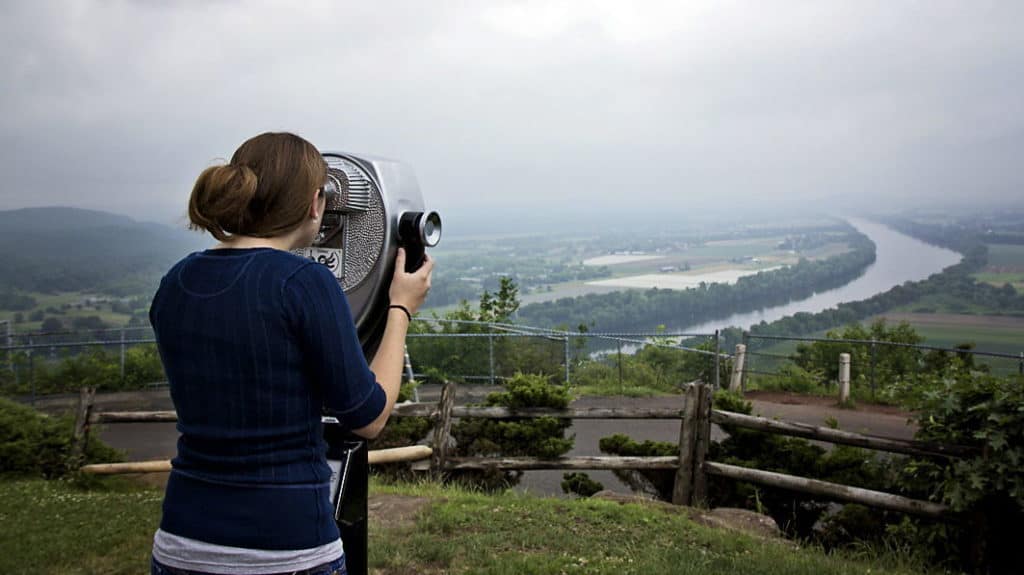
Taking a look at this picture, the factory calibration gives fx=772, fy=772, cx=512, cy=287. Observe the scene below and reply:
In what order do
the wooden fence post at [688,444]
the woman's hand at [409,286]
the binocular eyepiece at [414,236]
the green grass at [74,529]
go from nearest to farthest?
1. the woman's hand at [409,286]
2. the binocular eyepiece at [414,236]
3. the green grass at [74,529]
4. the wooden fence post at [688,444]

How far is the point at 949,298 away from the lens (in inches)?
866

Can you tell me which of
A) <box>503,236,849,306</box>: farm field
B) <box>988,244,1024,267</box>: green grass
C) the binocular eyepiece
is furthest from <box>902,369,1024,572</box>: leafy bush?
<box>988,244,1024,267</box>: green grass

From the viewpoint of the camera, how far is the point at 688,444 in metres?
5.70

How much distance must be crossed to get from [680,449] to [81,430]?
4982mm

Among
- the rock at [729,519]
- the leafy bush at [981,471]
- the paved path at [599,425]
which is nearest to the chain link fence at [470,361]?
the paved path at [599,425]

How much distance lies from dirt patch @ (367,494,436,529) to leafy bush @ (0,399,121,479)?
129 inches

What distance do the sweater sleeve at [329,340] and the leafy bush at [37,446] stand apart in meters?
6.35

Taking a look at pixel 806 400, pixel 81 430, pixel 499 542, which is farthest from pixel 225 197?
pixel 806 400

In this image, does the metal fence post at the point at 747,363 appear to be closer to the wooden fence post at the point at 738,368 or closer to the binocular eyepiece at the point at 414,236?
the wooden fence post at the point at 738,368

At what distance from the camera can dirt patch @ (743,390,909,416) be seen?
39.0 feet

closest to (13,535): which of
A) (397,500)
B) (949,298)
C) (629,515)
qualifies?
(397,500)

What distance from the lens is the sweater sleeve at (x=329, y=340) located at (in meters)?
1.28

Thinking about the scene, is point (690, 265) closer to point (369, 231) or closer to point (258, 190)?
point (369, 231)

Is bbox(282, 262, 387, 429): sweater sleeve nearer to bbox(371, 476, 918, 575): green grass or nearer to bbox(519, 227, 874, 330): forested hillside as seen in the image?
bbox(371, 476, 918, 575): green grass
